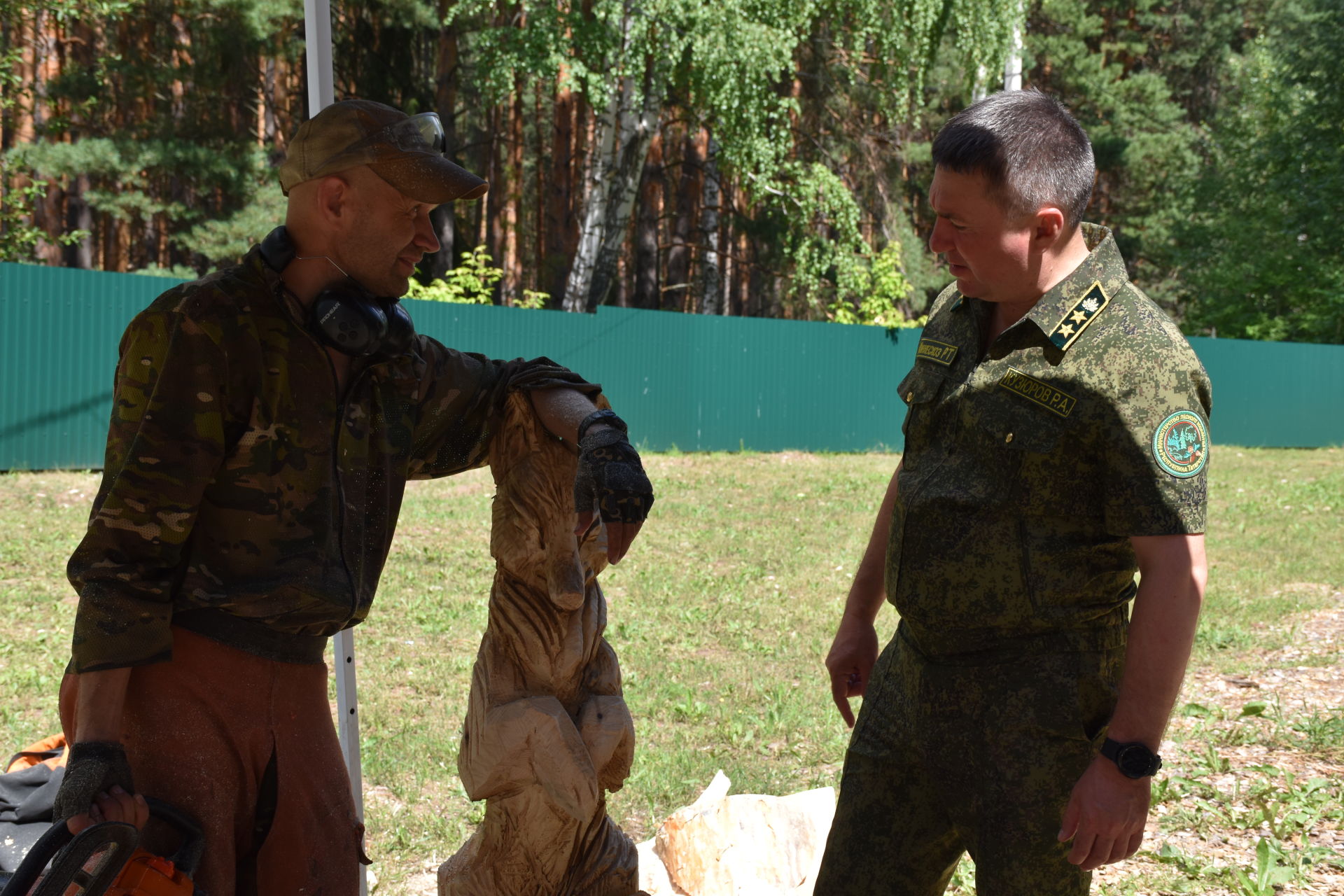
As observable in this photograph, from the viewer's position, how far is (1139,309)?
2131 millimetres

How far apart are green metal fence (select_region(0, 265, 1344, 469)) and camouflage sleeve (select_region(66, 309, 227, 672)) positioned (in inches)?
443

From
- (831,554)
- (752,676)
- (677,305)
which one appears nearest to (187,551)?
(752,676)

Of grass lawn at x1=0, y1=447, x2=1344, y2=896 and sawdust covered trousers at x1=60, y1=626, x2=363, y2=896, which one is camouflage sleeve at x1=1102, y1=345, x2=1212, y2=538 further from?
grass lawn at x1=0, y1=447, x2=1344, y2=896

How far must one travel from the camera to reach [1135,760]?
6.44ft

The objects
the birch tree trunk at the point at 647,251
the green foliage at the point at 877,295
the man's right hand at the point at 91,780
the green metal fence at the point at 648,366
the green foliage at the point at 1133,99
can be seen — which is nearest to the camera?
the man's right hand at the point at 91,780

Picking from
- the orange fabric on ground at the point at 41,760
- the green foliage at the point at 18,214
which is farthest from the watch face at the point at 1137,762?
the green foliage at the point at 18,214

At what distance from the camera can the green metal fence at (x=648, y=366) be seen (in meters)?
11.6

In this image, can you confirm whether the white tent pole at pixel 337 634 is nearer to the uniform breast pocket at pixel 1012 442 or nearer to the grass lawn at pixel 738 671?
the grass lawn at pixel 738 671

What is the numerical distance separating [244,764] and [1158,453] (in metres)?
1.75

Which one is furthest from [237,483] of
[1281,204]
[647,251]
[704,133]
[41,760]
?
[1281,204]

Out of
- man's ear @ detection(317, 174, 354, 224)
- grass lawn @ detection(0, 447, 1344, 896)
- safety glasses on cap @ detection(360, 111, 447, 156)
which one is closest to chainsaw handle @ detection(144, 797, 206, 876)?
man's ear @ detection(317, 174, 354, 224)

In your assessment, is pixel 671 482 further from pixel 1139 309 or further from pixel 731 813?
pixel 1139 309

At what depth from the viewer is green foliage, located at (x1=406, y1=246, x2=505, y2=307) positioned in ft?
52.3

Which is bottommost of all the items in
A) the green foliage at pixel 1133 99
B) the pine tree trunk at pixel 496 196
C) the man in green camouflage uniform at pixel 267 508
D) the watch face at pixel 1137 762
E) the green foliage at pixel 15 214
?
the watch face at pixel 1137 762
